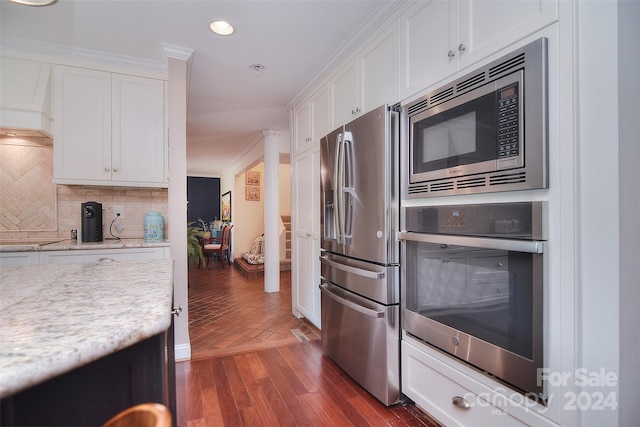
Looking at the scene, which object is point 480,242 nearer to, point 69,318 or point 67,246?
point 69,318

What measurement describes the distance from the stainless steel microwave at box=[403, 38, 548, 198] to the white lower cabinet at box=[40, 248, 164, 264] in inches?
80.1

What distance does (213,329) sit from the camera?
10.6 feet

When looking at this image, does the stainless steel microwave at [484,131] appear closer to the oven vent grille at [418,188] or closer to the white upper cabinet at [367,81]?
the oven vent grille at [418,188]

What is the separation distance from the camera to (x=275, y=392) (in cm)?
206

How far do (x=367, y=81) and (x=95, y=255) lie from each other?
2.40m

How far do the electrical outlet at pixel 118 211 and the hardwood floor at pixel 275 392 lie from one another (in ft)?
4.88

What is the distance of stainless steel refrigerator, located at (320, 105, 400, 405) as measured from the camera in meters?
1.87

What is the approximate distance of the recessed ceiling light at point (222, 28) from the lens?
2.16 metres

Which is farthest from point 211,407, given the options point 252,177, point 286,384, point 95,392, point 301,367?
point 252,177

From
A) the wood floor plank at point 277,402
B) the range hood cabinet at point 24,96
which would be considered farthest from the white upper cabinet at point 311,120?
the range hood cabinet at point 24,96

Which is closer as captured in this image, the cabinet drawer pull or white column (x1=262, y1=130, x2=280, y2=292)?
the cabinet drawer pull
